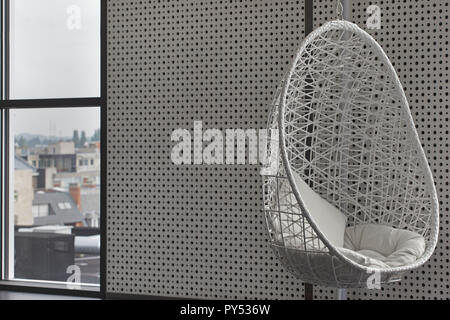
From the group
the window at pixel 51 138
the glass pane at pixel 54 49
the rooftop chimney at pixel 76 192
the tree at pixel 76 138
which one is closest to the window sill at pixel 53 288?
the window at pixel 51 138

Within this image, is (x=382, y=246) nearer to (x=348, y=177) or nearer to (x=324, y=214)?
(x=324, y=214)

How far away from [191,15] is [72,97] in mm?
1130

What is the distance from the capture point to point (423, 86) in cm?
363

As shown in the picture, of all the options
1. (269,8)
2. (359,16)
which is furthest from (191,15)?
(359,16)

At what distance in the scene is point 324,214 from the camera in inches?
134

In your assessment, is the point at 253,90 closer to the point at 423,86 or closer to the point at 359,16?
the point at 359,16

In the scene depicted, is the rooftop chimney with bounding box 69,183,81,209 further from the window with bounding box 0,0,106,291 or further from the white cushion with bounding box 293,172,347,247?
the white cushion with bounding box 293,172,347,247

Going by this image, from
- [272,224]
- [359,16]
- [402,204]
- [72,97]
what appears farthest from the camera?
[72,97]

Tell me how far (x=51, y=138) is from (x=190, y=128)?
1.19 metres

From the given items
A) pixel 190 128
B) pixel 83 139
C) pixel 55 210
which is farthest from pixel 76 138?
pixel 190 128

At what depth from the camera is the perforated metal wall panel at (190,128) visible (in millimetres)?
Result: 3959

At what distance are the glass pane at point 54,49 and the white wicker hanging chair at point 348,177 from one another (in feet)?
5.79

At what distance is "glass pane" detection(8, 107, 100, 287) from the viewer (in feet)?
14.9
